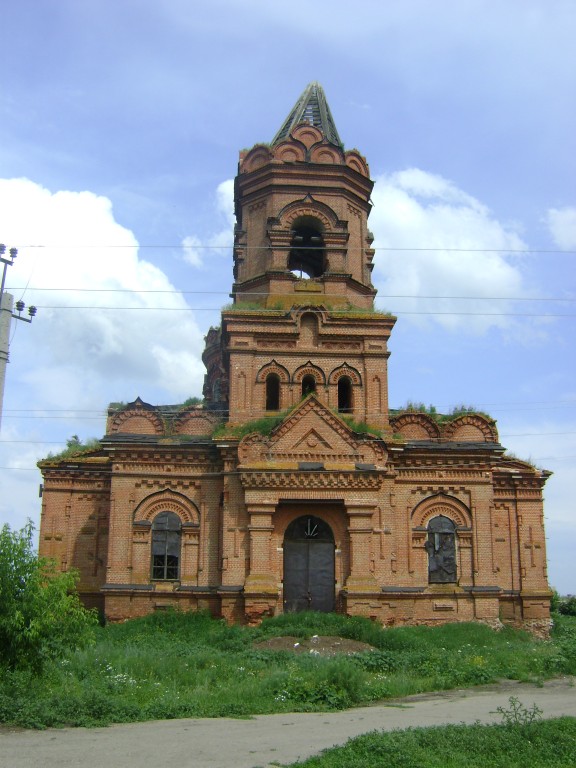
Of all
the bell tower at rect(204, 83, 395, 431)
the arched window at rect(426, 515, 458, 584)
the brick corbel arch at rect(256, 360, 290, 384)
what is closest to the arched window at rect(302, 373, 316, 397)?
the bell tower at rect(204, 83, 395, 431)

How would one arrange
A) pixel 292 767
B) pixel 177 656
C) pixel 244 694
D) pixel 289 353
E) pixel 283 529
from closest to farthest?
pixel 292 767, pixel 244 694, pixel 177 656, pixel 283 529, pixel 289 353

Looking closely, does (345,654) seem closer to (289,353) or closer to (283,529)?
(283,529)

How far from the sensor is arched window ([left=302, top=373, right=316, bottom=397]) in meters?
26.5

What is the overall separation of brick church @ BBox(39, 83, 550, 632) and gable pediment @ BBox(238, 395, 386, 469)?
6 centimetres

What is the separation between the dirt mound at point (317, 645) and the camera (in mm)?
19656

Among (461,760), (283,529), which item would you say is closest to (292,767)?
(461,760)

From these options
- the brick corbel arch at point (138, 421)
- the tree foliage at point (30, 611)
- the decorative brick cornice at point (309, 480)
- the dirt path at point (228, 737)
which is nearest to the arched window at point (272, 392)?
the decorative brick cornice at point (309, 480)

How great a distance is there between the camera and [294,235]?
2814 cm

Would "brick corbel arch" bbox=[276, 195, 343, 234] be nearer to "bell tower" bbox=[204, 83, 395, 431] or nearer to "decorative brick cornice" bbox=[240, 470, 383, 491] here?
"bell tower" bbox=[204, 83, 395, 431]

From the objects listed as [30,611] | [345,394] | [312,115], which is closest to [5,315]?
[30,611]

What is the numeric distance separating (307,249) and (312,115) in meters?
6.61

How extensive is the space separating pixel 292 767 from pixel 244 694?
463cm

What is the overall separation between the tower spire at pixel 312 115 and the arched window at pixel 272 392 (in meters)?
8.95

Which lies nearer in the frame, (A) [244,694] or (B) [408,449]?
(A) [244,694]
